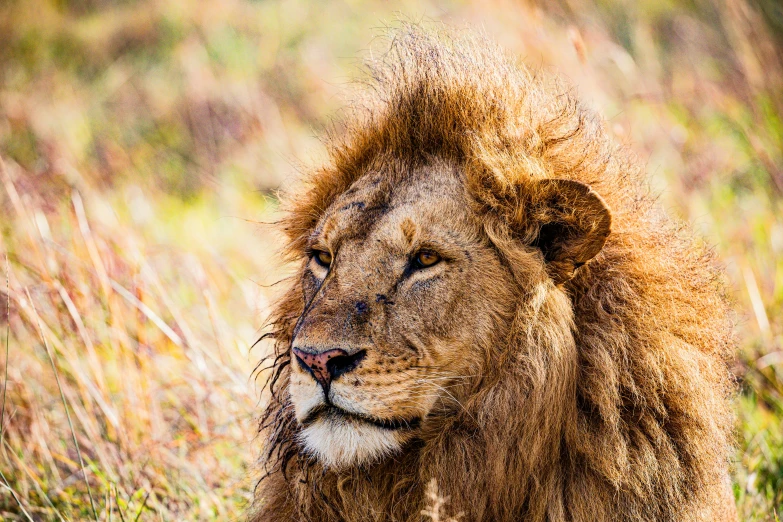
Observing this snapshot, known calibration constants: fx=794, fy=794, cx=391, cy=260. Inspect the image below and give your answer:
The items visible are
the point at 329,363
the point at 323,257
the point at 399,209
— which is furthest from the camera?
the point at 323,257

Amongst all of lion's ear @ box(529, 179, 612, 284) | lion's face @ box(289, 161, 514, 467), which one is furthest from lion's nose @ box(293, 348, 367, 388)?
lion's ear @ box(529, 179, 612, 284)

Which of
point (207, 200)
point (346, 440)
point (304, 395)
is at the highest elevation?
point (207, 200)

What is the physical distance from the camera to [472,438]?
2.47 m

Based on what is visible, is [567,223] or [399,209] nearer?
[567,223]

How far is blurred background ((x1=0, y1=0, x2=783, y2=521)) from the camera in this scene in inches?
151

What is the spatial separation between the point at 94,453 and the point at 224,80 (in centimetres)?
810

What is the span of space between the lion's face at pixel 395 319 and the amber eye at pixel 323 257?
3.3 inches

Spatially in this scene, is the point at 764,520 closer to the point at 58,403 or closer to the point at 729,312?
the point at 729,312

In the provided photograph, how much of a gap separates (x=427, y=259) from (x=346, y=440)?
622mm

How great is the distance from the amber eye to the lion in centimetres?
2

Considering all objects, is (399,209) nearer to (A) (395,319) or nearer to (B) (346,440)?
(A) (395,319)

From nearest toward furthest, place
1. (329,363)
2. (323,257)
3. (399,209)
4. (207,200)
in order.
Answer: (329,363)
(399,209)
(323,257)
(207,200)

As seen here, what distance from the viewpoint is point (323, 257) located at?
111 inches

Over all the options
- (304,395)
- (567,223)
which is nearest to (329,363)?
(304,395)
